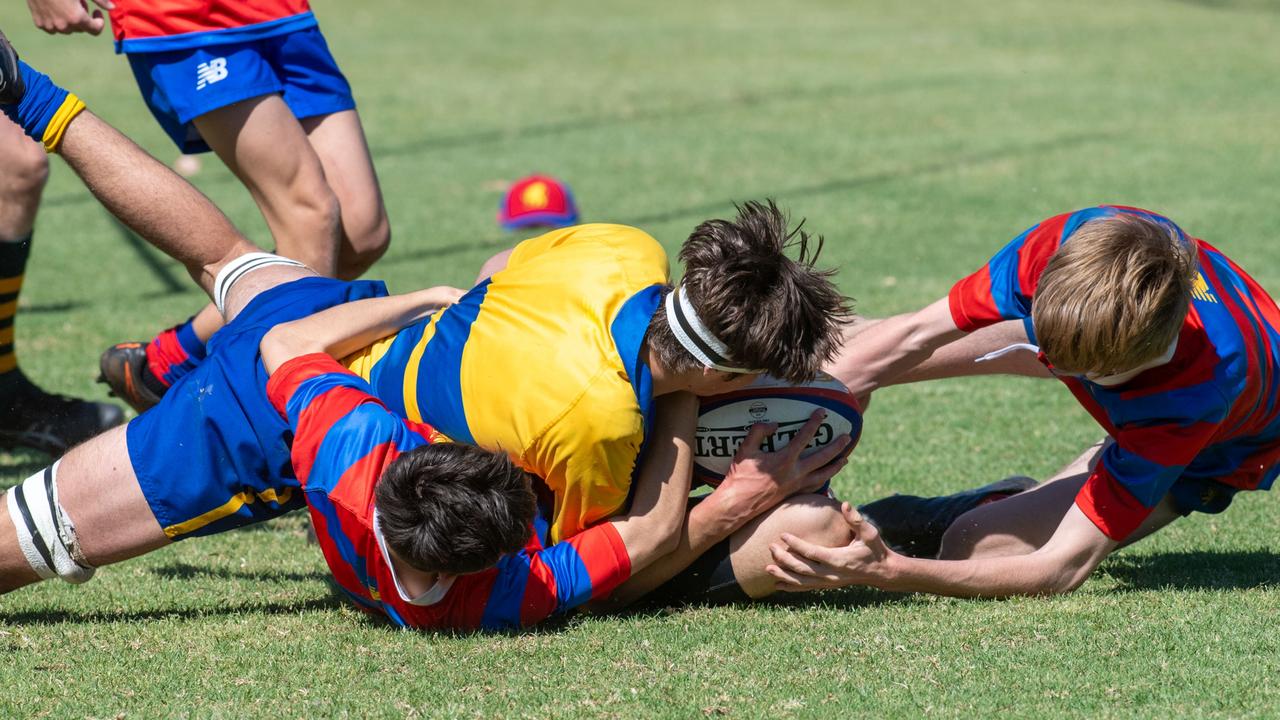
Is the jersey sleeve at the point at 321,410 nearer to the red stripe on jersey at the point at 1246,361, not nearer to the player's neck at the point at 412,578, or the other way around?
the player's neck at the point at 412,578

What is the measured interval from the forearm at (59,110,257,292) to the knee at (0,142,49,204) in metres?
0.95

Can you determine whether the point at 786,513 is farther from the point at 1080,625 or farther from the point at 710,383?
the point at 1080,625

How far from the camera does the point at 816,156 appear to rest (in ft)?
40.0

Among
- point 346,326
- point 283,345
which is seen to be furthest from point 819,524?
point 283,345

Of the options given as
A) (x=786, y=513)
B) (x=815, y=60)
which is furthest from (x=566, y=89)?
(x=786, y=513)

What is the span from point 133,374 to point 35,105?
123 cm

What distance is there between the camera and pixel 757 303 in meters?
3.48

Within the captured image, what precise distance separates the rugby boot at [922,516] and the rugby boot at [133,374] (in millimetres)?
2505

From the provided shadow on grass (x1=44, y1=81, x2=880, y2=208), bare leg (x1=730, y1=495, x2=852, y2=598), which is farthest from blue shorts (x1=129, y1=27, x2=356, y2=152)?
shadow on grass (x1=44, y1=81, x2=880, y2=208)

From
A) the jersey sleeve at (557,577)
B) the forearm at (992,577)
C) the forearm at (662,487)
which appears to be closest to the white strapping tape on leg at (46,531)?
the jersey sleeve at (557,577)

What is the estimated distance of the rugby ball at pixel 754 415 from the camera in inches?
155

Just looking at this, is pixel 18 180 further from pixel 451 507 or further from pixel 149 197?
pixel 451 507

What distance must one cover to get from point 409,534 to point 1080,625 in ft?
5.57

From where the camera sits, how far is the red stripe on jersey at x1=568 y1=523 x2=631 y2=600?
3.69 m
